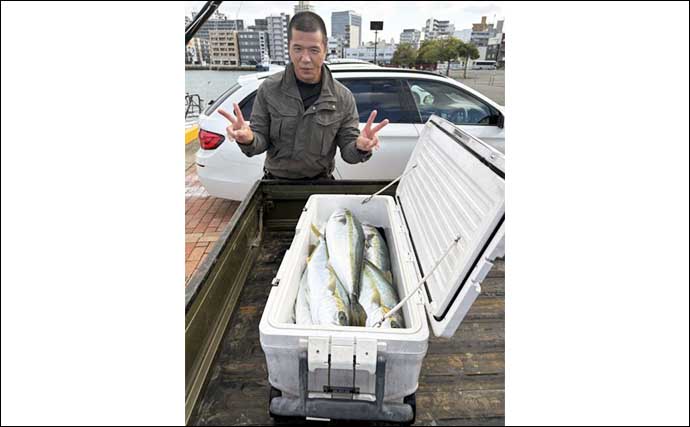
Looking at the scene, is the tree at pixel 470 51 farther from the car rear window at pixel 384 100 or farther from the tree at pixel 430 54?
the car rear window at pixel 384 100

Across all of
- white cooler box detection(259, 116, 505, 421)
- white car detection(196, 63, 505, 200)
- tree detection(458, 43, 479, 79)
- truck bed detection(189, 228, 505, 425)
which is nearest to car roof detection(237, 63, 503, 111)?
white car detection(196, 63, 505, 200)

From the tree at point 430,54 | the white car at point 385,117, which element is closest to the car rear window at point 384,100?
the white car at point 385,117

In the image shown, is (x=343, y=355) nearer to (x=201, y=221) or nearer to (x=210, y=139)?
(x=210, y=139)

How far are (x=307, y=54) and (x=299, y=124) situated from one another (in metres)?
0.49

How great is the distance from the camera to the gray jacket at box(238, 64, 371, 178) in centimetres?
285

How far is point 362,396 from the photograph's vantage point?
1437 millimetres

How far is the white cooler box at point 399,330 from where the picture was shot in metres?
1.35

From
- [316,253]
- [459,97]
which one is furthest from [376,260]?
[459,97]

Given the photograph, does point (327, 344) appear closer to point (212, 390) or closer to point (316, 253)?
point (212, 390)

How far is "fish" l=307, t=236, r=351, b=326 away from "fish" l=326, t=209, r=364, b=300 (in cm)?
4

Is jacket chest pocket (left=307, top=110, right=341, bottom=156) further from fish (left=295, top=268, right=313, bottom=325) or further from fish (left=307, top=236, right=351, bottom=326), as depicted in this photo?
fish (left=295, top=268, right=313, bottom=325)

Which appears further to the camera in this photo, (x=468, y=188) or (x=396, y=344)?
(x=468, y=188)

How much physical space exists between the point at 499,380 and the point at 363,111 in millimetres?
3318

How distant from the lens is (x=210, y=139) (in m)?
4.26
